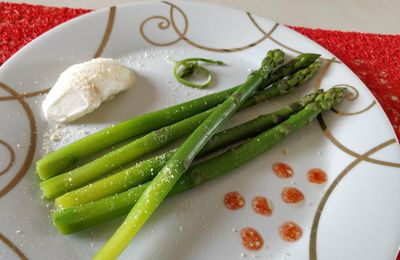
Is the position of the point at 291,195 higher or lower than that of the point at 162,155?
higher

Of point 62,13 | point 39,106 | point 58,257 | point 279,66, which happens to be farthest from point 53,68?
point 279,66

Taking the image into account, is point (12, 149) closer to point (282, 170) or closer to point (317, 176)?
point (282, 170)

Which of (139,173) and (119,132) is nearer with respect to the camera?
(139,173)

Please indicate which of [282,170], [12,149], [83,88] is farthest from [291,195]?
[12,149]

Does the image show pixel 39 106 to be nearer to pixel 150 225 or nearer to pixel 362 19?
pixel 150 225

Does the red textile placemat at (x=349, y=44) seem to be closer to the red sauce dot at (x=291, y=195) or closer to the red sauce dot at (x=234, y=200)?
the red sauce dot at (x=291, y=195)

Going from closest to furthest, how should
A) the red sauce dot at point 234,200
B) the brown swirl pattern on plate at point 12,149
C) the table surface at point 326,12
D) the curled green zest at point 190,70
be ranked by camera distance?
the brown swirl pattern on plate at point 12,149, the red sauce dot at point 234,200, the curled green zest at point 190,70, the table surface at point 326,12

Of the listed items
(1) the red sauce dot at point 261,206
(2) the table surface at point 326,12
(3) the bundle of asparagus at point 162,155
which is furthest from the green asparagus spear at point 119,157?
(2) the table surface at point 326,12

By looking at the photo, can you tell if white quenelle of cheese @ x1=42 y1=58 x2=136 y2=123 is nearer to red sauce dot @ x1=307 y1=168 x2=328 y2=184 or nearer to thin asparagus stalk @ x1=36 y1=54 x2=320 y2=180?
thin asparagus stalk @ x1=36 y1=54 x2=320 y2=180
